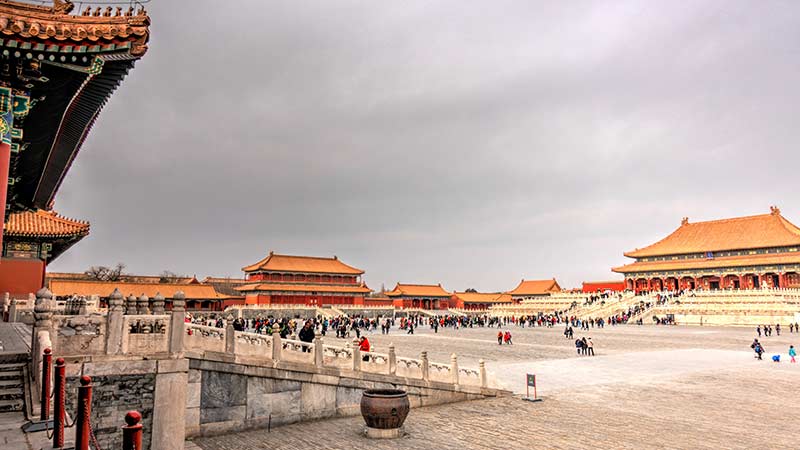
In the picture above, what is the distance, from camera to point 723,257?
210 feet

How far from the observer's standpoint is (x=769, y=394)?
14.9 m

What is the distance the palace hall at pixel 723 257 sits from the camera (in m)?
58.4

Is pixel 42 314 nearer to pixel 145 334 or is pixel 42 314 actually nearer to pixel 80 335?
pixel 80 335

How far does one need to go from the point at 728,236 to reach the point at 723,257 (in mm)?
4690

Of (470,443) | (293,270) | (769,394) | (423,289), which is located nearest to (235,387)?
(470,443)

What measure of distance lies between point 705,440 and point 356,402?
27.8 feet

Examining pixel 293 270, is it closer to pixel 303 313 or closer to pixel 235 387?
pixel 303 313

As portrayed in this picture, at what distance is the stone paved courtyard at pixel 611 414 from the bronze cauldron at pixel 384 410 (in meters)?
0.44

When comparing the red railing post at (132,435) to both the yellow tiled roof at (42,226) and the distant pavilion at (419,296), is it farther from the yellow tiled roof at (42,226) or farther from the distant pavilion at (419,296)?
the distant pavilion at (419,296)

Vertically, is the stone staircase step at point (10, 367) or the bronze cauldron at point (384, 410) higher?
the stone staircase step at point (10, 367)

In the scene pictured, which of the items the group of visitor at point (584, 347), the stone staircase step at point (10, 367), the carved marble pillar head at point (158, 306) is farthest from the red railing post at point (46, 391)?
the group of visitor at point (584, 347)

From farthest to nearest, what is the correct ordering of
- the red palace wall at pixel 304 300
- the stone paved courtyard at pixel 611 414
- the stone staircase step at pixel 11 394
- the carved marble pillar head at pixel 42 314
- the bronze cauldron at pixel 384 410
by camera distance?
the red palace wall at pixel 304 300 → the bronze cauldron at pixel 384 410 → the stone paved courtyard at pixel 611 414 → the carved marble pillar head at pixel 42 314 → the stone staircase step at pixel 11 394

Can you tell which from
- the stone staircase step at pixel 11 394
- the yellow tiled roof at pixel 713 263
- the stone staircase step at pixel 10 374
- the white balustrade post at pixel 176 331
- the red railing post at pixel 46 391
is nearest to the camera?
the red railing post at pixel 46 391

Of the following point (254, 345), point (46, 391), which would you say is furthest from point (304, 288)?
point (46, 391)
